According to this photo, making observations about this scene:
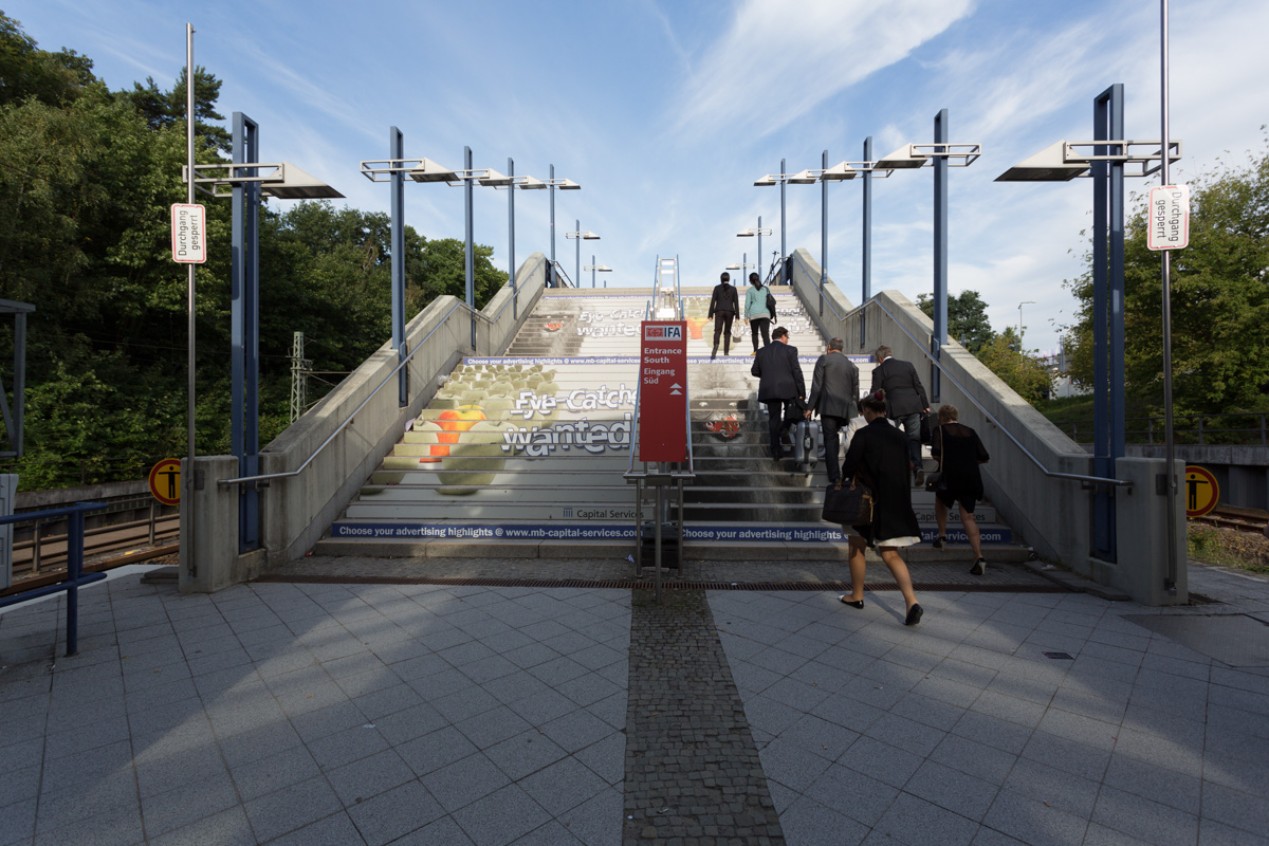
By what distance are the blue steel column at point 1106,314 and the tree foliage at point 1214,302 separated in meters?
19.9

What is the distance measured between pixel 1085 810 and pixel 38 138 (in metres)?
25.3

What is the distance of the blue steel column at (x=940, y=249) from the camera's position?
9.25 metres

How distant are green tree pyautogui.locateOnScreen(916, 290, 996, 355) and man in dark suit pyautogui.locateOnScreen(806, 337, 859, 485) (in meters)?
65.5

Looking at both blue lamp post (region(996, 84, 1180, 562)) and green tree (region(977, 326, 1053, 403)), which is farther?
green tree (region(977, 326, 1053, 403))

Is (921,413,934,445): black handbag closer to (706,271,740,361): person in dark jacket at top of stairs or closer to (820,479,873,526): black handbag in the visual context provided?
(820,479,873,526): black handbag

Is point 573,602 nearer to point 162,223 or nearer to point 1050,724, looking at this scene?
point 1050,724

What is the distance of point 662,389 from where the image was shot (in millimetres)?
5891

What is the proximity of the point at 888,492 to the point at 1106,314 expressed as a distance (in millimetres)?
3817

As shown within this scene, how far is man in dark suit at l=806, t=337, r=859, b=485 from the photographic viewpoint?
24.3 feet

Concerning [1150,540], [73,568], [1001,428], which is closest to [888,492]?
[1150,540]

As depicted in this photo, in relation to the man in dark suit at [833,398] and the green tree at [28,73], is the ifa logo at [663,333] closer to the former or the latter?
the man in dark suit at [833,398]

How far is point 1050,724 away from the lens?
11.0 ft

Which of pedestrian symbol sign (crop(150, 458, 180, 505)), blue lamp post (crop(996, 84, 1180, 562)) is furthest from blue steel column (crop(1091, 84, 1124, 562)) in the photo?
pedestrian symbol sign (crop(150, 458, 180, 505))


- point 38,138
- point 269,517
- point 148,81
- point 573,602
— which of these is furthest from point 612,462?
point 148,81
